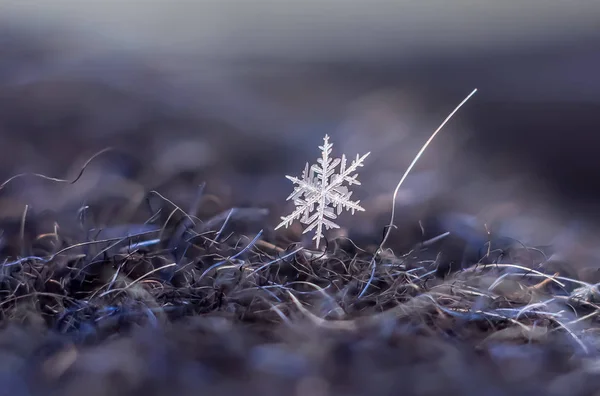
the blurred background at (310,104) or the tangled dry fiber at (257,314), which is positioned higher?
the blurred background at (310,104)

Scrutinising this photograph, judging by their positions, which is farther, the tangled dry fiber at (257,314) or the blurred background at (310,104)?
the blurred background at (310,104)

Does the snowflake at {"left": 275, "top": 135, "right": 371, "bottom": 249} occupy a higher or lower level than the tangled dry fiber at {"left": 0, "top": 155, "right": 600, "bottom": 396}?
higher

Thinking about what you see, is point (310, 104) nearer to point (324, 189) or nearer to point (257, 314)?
point (324, 189)

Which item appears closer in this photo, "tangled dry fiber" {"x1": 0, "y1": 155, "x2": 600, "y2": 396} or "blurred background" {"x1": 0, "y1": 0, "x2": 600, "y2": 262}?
"tangled dry fiber" {"x1": 0, "y1": 155, "x2": 600, "y2": 396}

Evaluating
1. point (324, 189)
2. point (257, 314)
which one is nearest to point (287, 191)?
point (324, 189)
